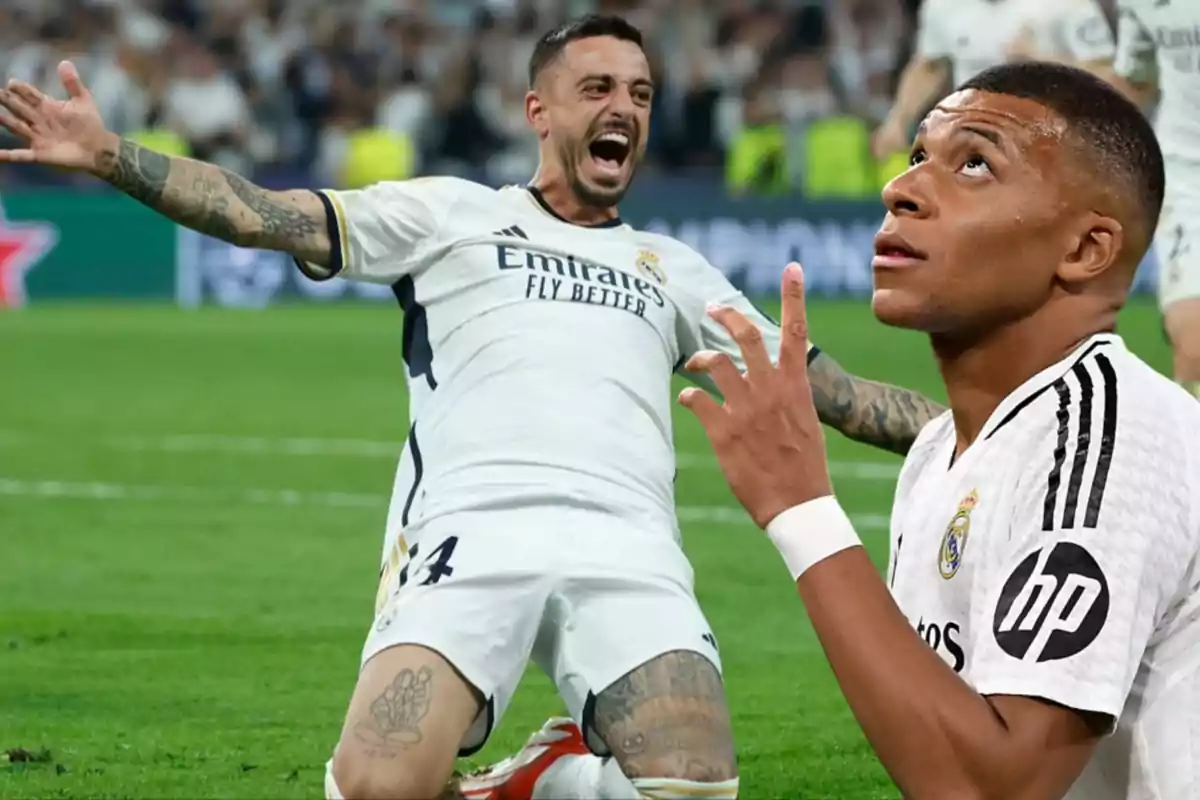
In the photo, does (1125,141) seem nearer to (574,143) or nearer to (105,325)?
(574,143)

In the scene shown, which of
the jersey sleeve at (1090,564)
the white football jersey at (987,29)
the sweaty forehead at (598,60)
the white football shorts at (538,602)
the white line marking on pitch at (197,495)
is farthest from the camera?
the white football jersey at (987,29)

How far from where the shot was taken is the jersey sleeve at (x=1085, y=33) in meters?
11.2

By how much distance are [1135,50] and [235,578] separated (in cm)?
427

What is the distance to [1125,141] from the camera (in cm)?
312

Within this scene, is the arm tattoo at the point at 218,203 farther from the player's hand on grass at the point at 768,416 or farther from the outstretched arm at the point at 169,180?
the player's hand on grass at the point at 768,416

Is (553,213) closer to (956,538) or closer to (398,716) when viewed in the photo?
(398,716)

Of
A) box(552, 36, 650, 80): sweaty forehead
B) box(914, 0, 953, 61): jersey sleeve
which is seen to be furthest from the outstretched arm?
box(914, 0, 953, 61): jersey sleeve

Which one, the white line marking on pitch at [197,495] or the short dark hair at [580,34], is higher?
the short dark hair at [580,34]

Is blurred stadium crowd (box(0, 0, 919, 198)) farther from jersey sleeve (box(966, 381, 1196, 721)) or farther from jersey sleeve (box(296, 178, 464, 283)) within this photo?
jersey sleeve (box(966, 381, 1196, 721))

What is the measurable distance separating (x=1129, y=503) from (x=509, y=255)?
2875 mm

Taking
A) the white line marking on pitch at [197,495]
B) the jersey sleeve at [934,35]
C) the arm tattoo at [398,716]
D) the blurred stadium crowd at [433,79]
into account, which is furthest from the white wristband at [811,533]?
the blurred stadium crowd at [433,79]

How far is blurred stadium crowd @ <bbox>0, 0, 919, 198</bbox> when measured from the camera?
23.6 m

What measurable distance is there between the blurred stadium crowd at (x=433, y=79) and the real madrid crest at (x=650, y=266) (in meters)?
16.8

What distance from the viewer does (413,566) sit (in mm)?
4992
